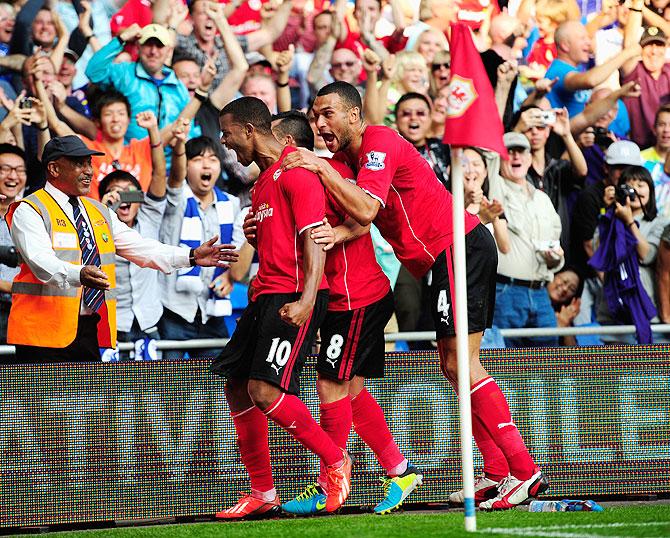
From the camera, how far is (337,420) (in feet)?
23.0

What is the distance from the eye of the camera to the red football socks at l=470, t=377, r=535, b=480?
22.6ft

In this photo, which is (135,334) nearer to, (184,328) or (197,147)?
(184,328)

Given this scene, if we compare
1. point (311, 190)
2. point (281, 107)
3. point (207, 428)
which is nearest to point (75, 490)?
point (207, 428)

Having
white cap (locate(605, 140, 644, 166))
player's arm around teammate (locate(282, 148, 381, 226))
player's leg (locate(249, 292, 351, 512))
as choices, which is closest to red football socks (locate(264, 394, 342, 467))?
player's leg (locate(249, 292, 351, 512))

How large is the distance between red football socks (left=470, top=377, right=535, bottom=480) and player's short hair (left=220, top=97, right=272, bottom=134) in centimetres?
211

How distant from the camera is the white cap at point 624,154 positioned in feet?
38.5

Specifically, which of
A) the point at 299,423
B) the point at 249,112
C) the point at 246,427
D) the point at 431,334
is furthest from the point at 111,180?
the point at 299,423

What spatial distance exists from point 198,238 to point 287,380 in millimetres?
3929

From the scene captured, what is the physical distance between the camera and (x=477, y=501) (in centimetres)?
723

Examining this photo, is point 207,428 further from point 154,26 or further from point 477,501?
point 154,26

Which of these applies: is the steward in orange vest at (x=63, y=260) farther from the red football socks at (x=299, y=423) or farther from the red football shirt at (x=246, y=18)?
the red football shirt at (x=246, y=18)

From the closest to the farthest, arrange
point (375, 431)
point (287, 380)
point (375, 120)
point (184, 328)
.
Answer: point (287, 380) → point (375, 431) → point (184, 328) → point (375, 120)

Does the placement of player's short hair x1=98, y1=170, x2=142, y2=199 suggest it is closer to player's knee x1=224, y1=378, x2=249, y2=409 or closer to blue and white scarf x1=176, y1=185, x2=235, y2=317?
blue and white scarf x1=176, y1=185, x2=235, y2=317

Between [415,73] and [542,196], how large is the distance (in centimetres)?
181
